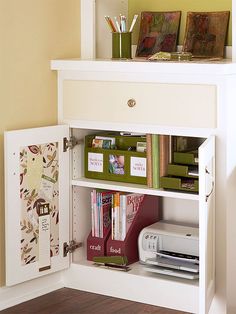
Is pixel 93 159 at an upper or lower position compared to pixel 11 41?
lower

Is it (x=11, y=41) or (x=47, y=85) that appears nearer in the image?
(x=11, y=41)

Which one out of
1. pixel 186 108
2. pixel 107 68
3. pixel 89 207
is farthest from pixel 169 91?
pixel 89 207

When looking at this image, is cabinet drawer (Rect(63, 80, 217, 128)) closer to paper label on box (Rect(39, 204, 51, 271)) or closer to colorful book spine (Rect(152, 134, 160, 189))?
colorful book spine (Rect(152, 134, 160, 189))

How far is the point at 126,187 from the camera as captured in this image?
3.13m

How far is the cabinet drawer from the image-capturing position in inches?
112

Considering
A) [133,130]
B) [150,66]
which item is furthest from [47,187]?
[150,66]

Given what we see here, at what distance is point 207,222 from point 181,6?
1075 mm

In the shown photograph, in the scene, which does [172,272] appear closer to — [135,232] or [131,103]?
[135,232]

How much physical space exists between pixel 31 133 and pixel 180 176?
1.97 feet

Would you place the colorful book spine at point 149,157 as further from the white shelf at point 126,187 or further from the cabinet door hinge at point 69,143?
the cabinet door hinge at point 69,143

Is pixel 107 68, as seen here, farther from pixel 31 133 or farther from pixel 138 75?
pixel 31 133

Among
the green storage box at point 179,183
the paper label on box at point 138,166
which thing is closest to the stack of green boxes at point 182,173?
the green storage box at point 179,183

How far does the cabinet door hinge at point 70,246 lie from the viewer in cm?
327

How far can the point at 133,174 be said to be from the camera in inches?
125
